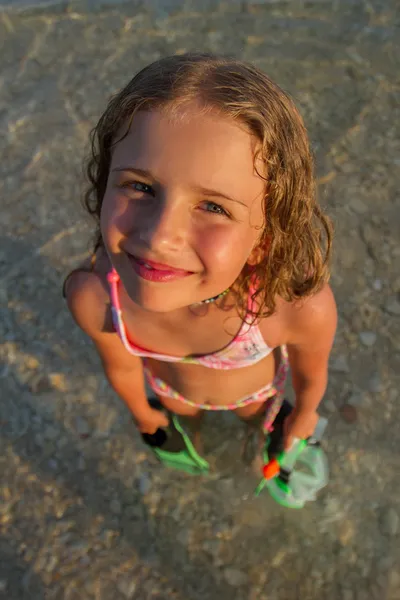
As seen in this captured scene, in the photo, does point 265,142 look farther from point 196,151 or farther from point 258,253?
point 258,253

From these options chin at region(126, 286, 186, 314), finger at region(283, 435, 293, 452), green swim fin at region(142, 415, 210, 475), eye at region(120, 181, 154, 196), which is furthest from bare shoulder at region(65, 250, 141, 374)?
finger at region(283, 435, 293, 452)

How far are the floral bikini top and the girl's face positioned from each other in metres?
0.37

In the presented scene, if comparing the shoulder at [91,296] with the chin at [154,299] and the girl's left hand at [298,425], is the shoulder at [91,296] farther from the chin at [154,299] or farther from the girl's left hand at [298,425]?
the girl's left hand at [298,425]

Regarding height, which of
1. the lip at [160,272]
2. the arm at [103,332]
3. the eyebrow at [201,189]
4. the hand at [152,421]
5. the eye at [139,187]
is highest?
the eyebrow at [201,189]

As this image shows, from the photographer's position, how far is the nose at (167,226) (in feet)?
3.96

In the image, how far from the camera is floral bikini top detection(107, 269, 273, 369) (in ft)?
5.63

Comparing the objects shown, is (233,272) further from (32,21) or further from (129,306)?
(32,21)

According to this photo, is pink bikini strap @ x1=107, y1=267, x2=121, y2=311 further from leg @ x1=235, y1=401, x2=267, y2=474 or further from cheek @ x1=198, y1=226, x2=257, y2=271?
leg @ x1=235, y1=401, x2=267, y2=474

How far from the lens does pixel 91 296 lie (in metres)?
1.77

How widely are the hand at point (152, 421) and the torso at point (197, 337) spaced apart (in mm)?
376

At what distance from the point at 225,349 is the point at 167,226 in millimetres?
648

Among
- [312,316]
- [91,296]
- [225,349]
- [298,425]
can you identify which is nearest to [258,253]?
[312,316]

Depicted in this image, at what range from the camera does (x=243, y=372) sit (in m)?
1.94

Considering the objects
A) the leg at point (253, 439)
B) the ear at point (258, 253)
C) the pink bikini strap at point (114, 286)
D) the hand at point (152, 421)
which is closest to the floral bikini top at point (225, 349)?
the pink bikini strap at point (114, 286)
